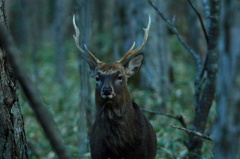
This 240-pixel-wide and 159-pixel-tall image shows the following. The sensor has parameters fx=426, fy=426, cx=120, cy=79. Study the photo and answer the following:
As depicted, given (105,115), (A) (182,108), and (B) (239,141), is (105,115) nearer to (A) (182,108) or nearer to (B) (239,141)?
(B) (239,141)

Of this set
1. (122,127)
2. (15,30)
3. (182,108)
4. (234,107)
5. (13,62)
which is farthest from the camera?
(15,30)

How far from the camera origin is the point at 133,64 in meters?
6.44

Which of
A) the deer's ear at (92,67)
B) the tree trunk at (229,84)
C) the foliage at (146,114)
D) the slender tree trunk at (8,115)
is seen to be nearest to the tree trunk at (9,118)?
the slender tree trunk at (8,115)

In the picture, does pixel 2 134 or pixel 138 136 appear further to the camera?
pixel 138 136

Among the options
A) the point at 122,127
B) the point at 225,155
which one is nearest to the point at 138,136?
the point at 122,127

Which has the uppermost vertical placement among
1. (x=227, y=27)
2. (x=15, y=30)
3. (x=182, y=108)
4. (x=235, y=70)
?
(x=15, y=30)

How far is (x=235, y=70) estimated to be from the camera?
248 cm

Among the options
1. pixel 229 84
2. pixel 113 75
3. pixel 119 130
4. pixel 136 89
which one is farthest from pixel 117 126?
pixel 136 89

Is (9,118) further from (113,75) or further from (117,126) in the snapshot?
(113,75)

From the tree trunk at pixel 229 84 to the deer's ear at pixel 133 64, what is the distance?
149 inches

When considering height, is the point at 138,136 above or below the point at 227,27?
below

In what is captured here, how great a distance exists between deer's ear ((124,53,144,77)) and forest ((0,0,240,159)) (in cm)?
43

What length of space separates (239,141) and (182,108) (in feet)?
28.2

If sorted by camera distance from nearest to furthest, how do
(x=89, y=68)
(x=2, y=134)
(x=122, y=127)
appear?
(x=2, y=134) < (x=122, y=127) < (x=89, y=68)
